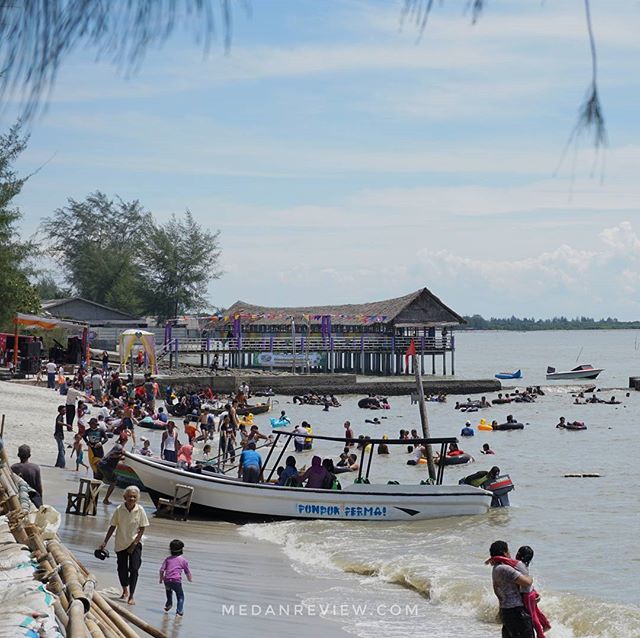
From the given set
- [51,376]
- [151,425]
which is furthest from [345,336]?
[151,425]

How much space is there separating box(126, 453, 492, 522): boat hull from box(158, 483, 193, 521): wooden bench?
0.17 m

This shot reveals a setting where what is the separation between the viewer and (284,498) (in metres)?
19.3

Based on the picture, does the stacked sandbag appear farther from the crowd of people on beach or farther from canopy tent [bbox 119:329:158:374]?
canopy tent [bbox 119:329:158:374]

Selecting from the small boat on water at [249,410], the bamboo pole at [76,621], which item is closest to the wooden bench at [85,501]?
the bamboo pole at [76,621]

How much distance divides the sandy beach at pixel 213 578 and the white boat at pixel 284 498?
43 centimetres

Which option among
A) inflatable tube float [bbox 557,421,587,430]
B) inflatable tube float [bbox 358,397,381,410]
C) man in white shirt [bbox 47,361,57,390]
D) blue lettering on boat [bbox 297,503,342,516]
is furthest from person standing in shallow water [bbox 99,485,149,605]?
inflatable tube float [bbox 358,397,381,410]

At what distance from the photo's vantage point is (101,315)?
73.9 m

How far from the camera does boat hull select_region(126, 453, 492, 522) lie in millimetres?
19312

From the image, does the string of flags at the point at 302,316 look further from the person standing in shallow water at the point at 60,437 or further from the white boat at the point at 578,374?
the person standing in shallow water at the point at 60,437

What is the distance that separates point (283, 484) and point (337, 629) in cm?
767

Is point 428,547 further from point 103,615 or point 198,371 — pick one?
point 198,371

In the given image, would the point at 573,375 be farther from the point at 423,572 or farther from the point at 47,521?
the point at 47,521

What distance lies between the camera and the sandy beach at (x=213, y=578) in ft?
38.3

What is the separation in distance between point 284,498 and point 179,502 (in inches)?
75.0
